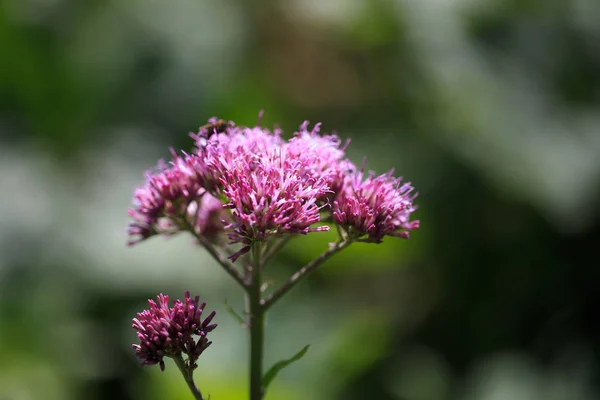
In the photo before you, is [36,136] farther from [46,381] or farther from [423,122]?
[423,122]

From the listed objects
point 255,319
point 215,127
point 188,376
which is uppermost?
point 215,127

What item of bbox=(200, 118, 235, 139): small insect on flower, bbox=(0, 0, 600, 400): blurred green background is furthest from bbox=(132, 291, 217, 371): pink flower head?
bbox=(0, 0, 600, 400): blurred green background

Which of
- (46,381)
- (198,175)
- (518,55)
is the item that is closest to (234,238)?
(198,175)

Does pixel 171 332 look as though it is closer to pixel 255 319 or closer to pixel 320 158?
pixel 255 319

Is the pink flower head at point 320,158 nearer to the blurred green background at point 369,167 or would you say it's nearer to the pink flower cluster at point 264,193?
the pink flower cluster at point 264,193

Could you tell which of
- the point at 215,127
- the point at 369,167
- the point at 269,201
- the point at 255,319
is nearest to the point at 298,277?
the point at 255,319

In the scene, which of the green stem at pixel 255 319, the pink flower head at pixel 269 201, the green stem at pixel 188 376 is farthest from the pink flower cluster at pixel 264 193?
the green stem at pixel 188 376

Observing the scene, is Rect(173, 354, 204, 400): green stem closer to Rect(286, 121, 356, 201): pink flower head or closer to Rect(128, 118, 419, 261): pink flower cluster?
Rect(128, 118, 419, 261): pink flower cluster
